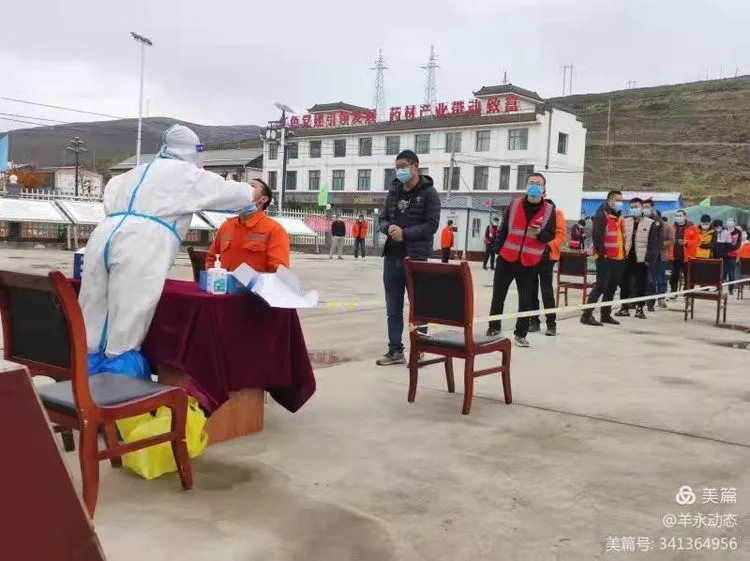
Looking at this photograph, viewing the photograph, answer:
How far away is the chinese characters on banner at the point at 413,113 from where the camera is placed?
41.8m

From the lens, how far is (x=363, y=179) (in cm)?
4706

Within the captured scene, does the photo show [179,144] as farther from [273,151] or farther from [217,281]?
[273,151]

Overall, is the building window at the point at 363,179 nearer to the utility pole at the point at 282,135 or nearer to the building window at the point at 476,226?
the utility pole at the point at 282,135

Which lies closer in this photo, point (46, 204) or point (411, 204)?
point (411, 204)

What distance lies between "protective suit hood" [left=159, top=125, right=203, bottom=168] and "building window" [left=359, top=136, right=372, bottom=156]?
1710 inches

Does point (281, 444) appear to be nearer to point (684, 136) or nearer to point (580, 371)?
point (580, 371)

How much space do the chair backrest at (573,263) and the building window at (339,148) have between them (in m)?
38.8

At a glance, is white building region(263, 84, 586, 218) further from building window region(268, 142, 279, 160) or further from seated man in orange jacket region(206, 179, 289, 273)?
seated man in orange jacket region(206, 179, 289, 273)

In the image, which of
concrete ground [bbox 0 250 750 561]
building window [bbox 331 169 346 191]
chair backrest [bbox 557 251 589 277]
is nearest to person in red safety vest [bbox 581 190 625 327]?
chair backrest [bbox 557 251 589 277]

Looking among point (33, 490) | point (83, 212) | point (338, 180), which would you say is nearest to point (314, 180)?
point (338, 180)

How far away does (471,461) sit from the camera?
11.2 feet

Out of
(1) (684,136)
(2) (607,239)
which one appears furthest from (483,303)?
(1) (684,136)

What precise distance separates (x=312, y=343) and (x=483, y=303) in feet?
15.5

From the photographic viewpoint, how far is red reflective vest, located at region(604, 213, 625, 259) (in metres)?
8.56
